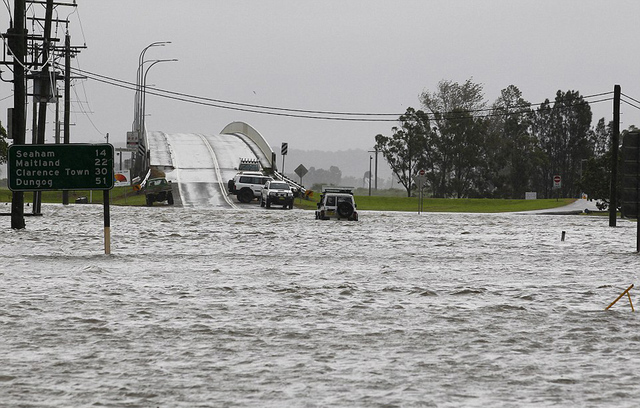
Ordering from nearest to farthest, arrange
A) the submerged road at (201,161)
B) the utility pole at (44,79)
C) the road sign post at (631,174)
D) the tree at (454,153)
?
the road sign post at (631,174) < the utility pole at (44,79) < the submerged road at (201,161) < the tree at (454,153)

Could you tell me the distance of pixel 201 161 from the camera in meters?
87.0

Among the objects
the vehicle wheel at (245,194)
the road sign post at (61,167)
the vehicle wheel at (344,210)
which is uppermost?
the road sign post at (61,167)

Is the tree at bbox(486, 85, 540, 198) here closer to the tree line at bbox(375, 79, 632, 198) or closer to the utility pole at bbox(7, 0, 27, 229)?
the tree line at bbox(375, 79, 632, 198)

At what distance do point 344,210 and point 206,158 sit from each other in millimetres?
49606

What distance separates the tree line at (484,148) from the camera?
370 ft

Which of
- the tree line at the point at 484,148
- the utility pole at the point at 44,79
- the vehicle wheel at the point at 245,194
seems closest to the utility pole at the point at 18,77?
the utility pole at the point at 44,79

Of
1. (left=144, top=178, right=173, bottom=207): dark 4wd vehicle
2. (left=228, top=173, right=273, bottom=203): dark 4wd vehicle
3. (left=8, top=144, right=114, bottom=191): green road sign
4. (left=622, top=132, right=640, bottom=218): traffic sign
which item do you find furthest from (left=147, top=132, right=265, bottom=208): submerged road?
(left=622, top=132, right=640, bottom=218): traffic sign

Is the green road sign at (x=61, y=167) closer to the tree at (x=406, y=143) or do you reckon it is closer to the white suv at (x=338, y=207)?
the white suv at (x=338, y=207)

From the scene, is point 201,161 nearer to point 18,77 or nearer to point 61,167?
point 18,77

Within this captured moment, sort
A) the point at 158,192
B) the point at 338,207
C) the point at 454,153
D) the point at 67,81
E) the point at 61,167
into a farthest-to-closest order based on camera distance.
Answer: the point at 454,153 → the point at 158,192 → the point at 67,81 → the point at 338,207 → the point at 61,167

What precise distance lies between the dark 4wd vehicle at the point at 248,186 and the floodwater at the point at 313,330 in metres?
39.1

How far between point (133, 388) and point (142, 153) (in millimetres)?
72633

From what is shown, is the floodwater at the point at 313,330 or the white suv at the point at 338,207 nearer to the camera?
the floodwater at the point at 313,330

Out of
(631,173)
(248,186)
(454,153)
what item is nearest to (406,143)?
(454,153)
